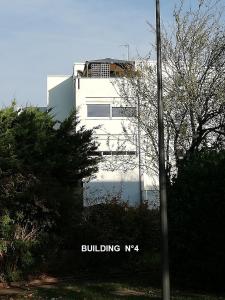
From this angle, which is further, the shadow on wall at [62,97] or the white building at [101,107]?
A: the shadow on wall at [62,97]

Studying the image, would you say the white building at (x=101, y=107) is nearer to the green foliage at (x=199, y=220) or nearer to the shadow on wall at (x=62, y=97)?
the shadow on wall at (x=62, y=97)

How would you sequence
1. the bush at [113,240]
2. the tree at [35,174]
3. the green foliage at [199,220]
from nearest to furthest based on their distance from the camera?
1. the green foliage at [199,220]
2. the tree at [35,174]
3. the bush at [113,240]

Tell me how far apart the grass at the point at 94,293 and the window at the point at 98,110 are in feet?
71.5

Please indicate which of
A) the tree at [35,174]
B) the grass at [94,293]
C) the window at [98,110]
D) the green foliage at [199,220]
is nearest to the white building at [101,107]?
the window at [98,110]

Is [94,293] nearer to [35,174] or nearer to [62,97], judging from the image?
[35,174]

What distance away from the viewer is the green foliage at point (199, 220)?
11609mm

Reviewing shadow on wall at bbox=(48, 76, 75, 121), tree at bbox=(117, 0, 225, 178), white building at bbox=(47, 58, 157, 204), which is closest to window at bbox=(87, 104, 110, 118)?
white building at bbox=(47, 58, 157, 204)

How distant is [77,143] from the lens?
57.4 feet

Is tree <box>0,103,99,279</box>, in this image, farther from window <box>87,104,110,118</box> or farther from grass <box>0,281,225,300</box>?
window <box>87,104,110,118</box>

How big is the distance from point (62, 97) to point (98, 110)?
5.01 m

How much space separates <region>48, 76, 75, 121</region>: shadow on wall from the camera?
38625 mm

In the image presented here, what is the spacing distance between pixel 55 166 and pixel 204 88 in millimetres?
4951

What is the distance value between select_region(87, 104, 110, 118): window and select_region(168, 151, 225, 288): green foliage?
2213cm

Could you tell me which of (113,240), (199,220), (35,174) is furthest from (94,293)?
(35,174)
